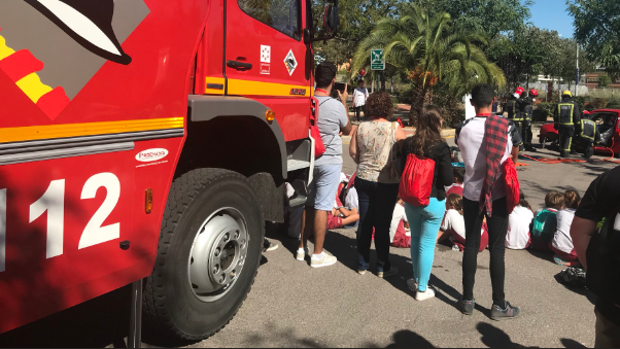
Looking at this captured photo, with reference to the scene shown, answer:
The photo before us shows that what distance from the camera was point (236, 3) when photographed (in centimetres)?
380

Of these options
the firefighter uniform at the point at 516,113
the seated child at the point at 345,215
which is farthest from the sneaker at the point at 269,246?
the firefighter uniform at the point at 516,113

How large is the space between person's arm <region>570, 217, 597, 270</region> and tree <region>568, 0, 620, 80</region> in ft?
116

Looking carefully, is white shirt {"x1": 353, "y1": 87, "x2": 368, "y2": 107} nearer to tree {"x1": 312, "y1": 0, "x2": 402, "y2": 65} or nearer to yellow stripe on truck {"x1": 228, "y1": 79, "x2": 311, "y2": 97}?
tree {"x1": 312, "y1": 0, "x2": 402, "y2": 65}

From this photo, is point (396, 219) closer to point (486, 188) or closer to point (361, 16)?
point (486, 188)

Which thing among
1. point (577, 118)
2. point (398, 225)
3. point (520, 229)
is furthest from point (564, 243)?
point (577, 118)

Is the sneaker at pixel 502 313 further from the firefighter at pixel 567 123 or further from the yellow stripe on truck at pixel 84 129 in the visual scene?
the firefighter at pixel 567 123

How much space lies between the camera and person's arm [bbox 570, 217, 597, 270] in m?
2.31

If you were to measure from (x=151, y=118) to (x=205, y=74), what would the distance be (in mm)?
716

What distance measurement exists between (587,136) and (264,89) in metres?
12.3

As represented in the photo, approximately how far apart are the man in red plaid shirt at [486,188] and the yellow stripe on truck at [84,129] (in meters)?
2.29

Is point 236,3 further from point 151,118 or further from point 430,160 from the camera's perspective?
point 430,160

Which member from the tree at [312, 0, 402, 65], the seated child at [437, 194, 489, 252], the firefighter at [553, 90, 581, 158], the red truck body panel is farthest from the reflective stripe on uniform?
the red truck body panel

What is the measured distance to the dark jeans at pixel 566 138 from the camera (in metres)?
13.8

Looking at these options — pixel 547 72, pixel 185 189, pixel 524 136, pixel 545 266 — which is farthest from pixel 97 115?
pixel 547 72
